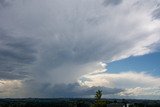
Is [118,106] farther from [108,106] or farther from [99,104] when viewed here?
→ [99,104]

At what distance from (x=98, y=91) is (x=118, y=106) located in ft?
51.5

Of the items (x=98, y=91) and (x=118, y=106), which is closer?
(x=98, y=91)

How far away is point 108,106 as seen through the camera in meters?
78.3

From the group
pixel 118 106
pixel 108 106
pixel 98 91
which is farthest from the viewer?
pixel 118 106

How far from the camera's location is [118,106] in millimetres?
84188

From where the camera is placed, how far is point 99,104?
237 feet

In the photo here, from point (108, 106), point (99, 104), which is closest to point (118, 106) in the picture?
point (108, 106)

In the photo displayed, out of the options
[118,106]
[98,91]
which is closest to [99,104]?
[98,91]

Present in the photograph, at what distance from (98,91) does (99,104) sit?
3552 mm

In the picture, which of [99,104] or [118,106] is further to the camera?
[118,106]

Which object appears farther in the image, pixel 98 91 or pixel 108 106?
pixel 108 106

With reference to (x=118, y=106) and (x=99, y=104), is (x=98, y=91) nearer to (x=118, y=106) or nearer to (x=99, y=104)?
(x=99, y=104)

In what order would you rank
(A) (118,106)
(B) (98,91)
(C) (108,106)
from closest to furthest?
(B) (98,91)
(C) (108,106)
(A) (118,106)

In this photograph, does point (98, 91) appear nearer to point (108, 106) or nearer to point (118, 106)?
point (108, 106)
